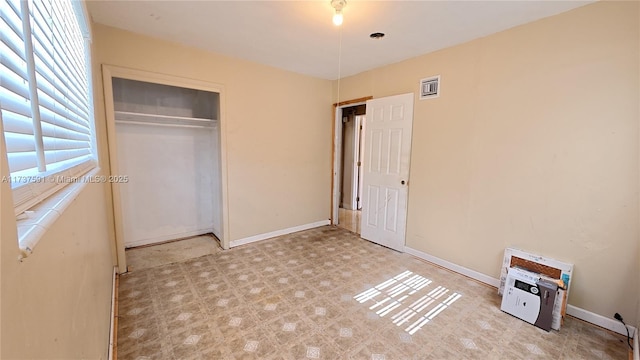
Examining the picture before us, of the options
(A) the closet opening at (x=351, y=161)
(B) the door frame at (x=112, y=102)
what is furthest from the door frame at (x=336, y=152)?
(B) the door frame at (x=112, y=102)

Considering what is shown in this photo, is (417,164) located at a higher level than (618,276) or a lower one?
higher

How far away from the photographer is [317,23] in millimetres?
2395

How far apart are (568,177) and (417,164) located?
4.57ft

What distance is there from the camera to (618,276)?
2.01m

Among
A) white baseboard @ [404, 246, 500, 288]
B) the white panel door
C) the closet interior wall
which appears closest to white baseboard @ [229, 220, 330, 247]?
the closet interior wall

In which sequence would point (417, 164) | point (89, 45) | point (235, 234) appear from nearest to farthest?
point (89, 45) → point (417, 164) → point (235, 234)

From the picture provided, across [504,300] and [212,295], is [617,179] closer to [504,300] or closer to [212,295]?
[504,300]

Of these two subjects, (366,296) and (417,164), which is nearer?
(366,296)

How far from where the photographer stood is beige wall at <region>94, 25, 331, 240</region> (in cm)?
279

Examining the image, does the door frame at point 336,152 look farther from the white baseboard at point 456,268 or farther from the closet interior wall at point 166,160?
the closet interior wall at point 166,160

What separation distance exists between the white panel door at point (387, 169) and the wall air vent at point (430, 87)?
0.16 meters

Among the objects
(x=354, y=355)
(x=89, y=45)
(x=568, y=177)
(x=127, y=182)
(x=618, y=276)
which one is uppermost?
(x=89, y=45)

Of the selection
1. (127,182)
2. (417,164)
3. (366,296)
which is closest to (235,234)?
(127,182)

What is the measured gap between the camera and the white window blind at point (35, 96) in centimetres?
61
